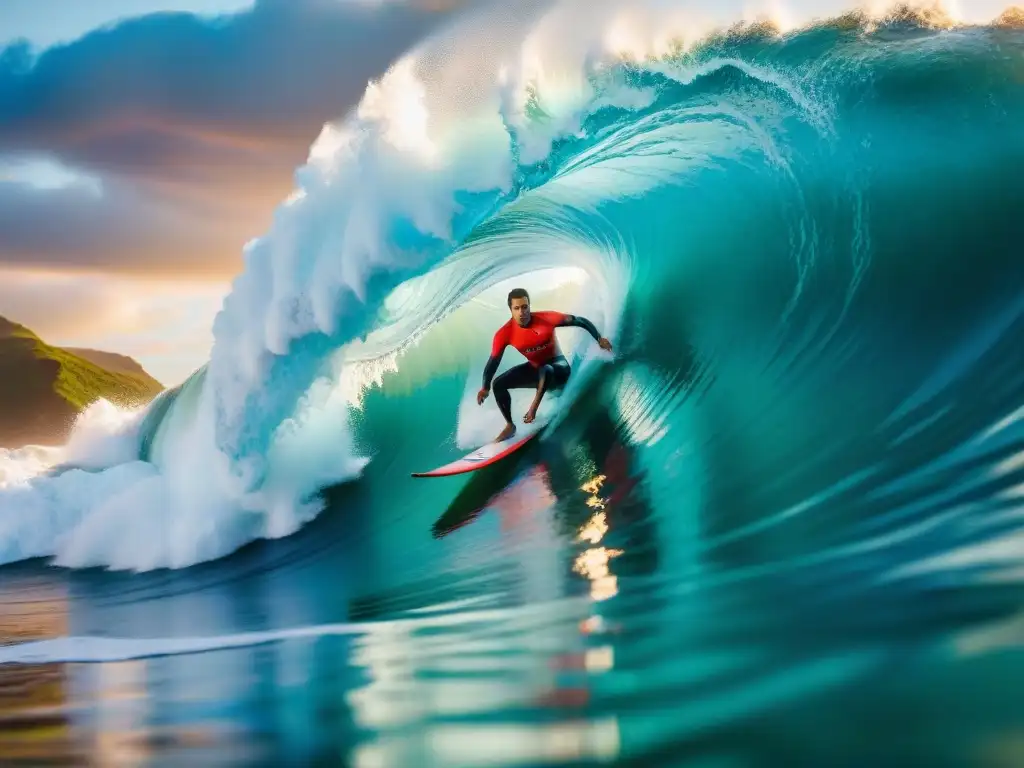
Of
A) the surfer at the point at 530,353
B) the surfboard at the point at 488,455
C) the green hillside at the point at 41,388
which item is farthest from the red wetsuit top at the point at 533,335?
the green hillside at the point at 41,388

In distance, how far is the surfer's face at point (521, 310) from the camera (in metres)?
5.15

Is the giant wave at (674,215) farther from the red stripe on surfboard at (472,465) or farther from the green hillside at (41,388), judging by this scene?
the green hillside at (41,388)

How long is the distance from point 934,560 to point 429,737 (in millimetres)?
1704

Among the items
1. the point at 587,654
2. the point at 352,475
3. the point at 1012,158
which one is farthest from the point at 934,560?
the point at 352,475

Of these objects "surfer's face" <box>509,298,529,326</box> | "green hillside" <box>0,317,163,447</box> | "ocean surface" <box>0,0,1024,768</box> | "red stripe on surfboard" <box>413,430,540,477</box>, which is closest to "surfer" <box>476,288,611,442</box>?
"surfer's face" <box>509,298,529,326</box>

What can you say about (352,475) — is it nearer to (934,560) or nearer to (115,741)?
(115,741)

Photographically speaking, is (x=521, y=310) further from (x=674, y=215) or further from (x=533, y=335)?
(x=674, y=215)

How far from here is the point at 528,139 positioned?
17.6 feet

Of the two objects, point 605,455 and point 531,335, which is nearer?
point 605,455

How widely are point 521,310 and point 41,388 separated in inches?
1783

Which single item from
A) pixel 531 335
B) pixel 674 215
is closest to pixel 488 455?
pixel 531 335

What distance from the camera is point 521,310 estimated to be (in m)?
5.20

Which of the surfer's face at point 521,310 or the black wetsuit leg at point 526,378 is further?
the black wetsuit leg at point 526,378

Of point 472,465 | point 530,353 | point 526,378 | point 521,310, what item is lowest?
point 472,465
